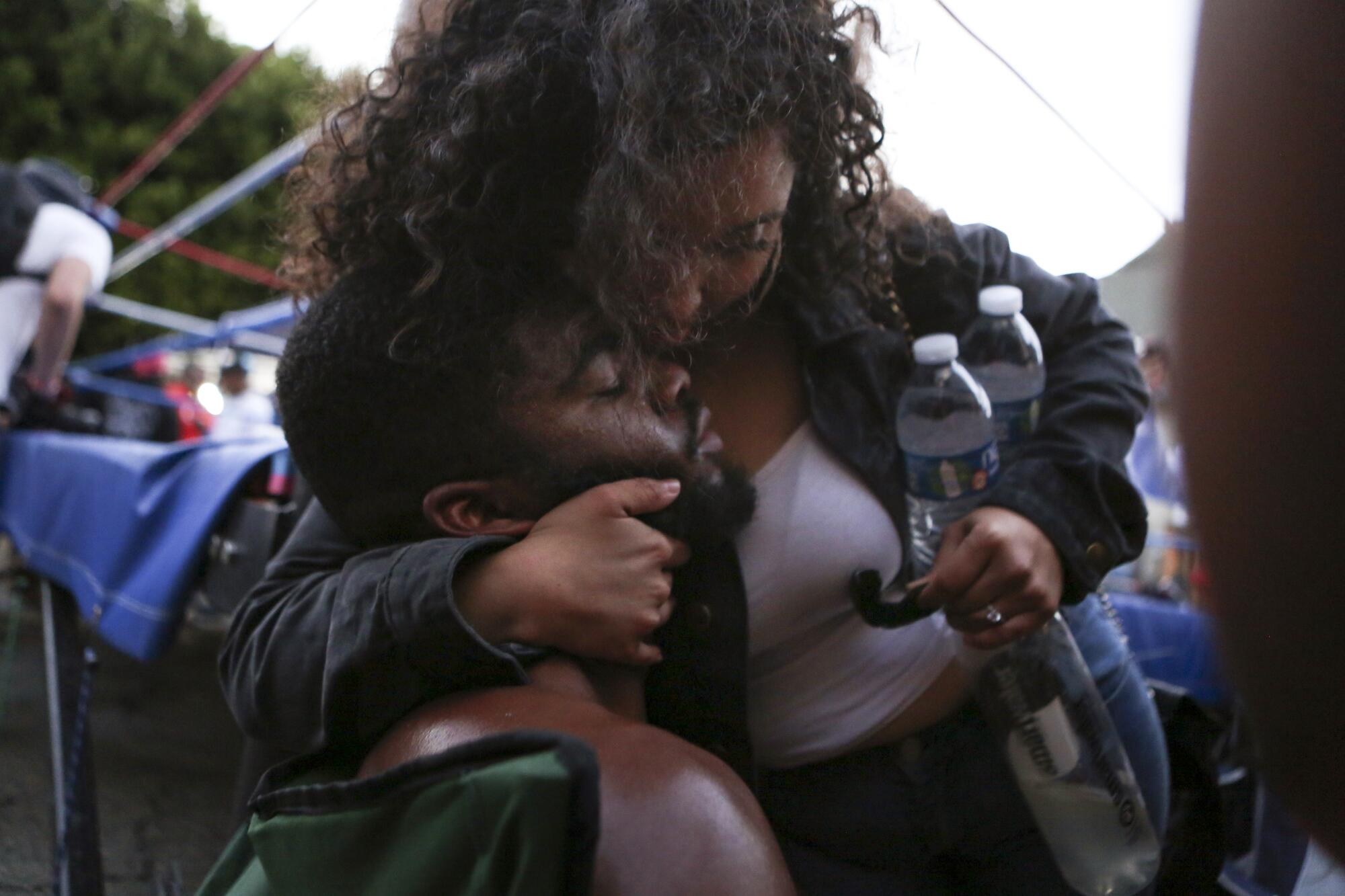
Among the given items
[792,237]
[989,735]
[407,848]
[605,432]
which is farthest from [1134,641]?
[407,848]

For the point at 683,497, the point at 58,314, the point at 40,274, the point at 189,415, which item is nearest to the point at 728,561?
the point at 683,497

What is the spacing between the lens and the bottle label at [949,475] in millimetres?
1281

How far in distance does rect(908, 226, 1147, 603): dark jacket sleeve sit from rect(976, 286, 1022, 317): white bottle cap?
2.3 inches

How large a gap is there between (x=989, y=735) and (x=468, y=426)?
30.0 inches

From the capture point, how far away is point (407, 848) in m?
0.75

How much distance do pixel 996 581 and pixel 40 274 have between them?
394cm

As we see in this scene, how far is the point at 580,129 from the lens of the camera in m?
1.15

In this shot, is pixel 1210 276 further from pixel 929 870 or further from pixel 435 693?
pixel 929 870

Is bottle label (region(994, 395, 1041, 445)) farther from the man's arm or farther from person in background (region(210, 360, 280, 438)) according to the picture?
person in background (region(210, 360, 280, 438))

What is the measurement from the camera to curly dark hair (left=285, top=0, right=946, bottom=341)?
106cm

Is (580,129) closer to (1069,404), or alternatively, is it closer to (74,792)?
(1069,404)

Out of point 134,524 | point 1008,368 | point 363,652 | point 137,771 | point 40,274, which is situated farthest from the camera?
point 40,274

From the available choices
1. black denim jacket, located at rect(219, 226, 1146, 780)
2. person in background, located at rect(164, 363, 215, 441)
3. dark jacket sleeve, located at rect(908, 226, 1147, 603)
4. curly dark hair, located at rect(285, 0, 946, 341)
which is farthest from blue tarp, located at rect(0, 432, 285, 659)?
person in background, located at rect(164, 363, 215, 441)

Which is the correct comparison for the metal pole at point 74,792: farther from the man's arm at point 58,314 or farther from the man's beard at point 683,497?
the man's arm at point 58,314
